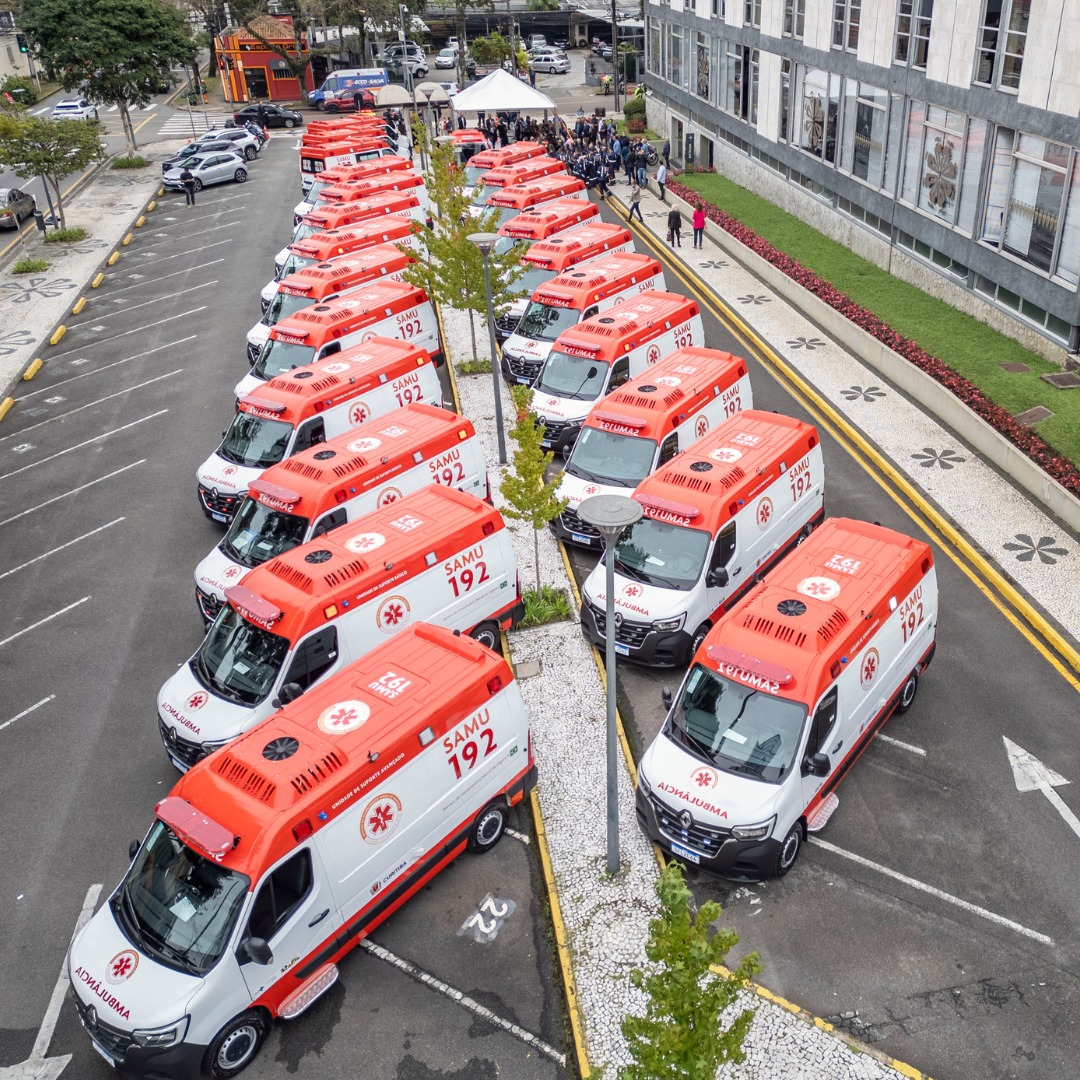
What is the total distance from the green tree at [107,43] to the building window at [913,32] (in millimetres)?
38077

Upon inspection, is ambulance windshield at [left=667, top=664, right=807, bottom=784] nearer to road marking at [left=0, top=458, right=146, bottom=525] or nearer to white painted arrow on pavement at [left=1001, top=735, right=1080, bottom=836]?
white painted arrow on pavement at [left=1001, top=735, right=1080, bottom=836]

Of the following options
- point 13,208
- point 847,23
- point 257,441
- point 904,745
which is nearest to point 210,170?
point 13,208

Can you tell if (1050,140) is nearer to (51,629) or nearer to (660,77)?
(51,629)

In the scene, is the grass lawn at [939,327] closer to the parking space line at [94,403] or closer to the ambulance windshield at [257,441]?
the ambulance windshield at [257,441]

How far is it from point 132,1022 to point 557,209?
24.9 metres

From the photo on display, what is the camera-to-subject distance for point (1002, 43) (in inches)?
887

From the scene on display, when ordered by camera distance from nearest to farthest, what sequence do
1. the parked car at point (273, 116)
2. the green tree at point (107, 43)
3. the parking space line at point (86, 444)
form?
the parking space line at point (86, 444) < the green tree at point (107, 43) < the parked car at point (273, 116)

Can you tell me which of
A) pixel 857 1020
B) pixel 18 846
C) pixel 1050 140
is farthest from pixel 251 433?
pixel 1050 140

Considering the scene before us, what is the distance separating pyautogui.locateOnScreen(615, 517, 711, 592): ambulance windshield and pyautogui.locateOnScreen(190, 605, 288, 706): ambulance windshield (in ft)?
17.0

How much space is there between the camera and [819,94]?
3281 cm

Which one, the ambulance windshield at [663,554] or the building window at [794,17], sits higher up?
the building window at [794,17]

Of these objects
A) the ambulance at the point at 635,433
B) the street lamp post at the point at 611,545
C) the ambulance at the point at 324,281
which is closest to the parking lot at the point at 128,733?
the street lamp post at the point at 611,545

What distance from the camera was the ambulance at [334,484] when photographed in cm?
1523

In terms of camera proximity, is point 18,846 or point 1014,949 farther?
point 18,846
